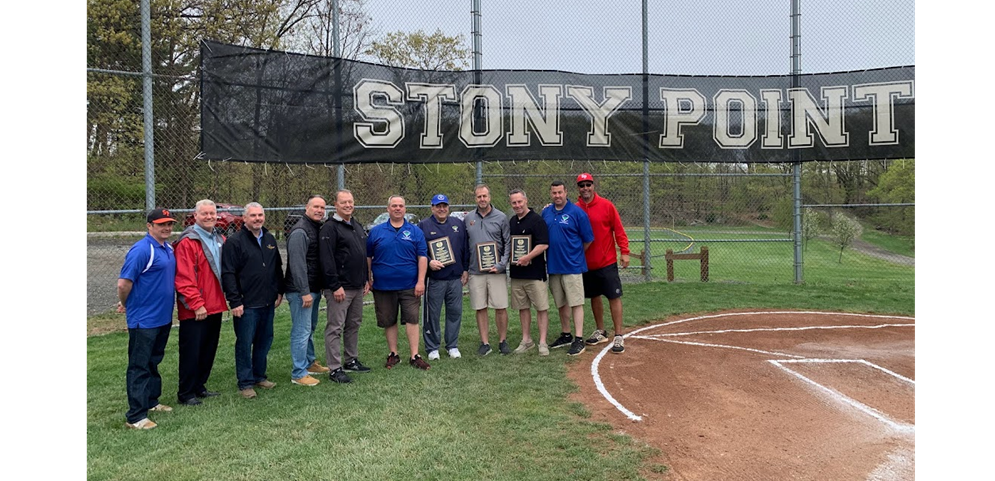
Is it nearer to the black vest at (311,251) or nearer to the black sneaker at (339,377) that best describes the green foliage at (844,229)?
the black sneaker at (339,377)

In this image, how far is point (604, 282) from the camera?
675 cm

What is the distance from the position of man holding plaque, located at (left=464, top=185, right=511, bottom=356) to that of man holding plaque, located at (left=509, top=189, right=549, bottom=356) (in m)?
0.13

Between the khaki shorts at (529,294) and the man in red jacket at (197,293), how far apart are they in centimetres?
301

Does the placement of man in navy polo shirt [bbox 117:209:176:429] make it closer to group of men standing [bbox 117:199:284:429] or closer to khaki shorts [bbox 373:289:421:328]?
group of men standing [bbox 117:199:284:429]

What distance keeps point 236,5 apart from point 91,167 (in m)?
8.44

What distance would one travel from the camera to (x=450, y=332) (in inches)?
255

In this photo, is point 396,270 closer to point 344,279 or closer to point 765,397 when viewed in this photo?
point 344,279

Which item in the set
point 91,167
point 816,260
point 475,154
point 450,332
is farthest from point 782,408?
point 816,260

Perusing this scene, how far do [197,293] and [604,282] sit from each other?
4151 millimetres

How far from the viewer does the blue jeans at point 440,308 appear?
21.0 ft

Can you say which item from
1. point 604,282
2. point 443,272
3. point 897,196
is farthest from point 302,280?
point 897,196

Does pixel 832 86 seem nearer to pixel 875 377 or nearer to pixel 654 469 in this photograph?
pixel 875 377

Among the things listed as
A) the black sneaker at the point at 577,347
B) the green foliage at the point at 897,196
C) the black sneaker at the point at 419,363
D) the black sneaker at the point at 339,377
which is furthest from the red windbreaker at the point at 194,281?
the green foliage at the point at 897,196

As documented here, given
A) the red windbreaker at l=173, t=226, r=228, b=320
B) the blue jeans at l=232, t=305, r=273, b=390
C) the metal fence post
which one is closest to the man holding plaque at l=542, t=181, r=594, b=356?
the blue jeans at l=232, t=305, r=273, b=390
